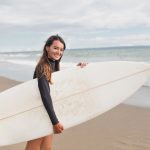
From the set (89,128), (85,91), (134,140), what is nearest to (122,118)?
(89,128)

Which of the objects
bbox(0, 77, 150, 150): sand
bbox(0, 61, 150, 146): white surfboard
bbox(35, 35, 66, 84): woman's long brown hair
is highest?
bbox(35, 35, 66, 84): woman's long brown hair

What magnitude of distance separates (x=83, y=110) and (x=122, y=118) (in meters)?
2.32

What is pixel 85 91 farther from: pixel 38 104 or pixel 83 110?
pixel 38 104

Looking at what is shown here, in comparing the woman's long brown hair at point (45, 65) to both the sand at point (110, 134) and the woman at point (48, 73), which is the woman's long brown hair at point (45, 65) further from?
the sand at point (110, 134)

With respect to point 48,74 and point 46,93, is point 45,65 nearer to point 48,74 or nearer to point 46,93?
point 48,74

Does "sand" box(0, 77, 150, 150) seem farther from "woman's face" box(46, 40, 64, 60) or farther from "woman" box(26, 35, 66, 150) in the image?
"woman's face" box(46, 40, 64, 60)

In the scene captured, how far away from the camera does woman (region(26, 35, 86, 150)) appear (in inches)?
111

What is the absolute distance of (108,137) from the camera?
4.62 meters

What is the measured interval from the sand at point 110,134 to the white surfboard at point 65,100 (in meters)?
0.73

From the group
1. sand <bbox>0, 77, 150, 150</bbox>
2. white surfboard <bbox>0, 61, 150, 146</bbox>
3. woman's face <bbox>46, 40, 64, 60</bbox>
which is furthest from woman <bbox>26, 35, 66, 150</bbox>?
sand <bbox>0, 77, 150, 150</bbox>

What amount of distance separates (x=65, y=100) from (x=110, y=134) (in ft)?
5.11

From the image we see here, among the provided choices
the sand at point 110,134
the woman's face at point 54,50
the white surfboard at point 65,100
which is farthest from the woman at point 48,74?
the sand at point 110,134

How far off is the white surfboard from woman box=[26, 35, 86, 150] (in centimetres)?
11

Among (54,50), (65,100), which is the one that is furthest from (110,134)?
(54,50)
